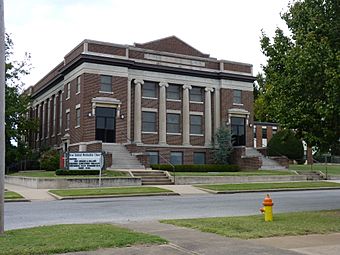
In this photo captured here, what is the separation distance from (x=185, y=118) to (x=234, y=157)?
5925 millimetres

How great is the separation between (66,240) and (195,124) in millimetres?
36340

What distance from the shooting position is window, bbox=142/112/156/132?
1679 inches

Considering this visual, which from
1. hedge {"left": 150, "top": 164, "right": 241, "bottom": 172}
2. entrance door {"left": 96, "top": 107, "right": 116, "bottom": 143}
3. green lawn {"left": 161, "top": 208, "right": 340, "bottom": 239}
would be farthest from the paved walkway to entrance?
green lawn {"left": 161, "top": 208, "right": 340, "bottom": 239}

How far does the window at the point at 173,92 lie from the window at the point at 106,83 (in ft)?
19.7

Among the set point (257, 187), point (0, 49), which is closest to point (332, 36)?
point (0, 49)

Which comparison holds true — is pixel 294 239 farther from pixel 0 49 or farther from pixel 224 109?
pixel 224 109

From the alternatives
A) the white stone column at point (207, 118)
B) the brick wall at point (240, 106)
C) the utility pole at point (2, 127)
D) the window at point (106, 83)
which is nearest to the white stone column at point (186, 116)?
the white stone column at point (207, 118)

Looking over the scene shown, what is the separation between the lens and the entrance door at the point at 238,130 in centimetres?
4659

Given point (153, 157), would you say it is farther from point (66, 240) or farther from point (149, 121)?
point (66, 240)

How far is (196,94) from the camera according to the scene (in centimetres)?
4559

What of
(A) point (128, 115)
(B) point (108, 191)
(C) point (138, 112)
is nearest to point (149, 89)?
(C) point (138, 112)

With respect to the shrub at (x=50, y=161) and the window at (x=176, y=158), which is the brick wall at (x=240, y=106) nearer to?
the window at (x=176, y=158)

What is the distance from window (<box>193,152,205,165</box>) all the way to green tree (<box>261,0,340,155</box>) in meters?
28.3

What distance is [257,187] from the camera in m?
29.8
